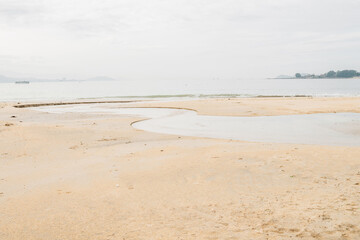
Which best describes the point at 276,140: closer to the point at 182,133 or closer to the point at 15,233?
the point at 182,133

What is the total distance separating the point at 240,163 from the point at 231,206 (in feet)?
12.1

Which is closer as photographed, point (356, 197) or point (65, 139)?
point (356, 197)

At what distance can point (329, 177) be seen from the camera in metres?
8.77

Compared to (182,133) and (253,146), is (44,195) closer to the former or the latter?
(253,146)

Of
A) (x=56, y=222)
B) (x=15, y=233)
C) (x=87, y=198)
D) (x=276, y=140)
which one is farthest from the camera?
(x=276, y=140)

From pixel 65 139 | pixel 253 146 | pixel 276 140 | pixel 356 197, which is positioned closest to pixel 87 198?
pixel 356 197

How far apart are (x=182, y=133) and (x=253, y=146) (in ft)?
19.6

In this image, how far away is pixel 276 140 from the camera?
50.4 feet

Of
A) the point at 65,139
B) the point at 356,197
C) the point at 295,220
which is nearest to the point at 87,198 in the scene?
the point at 295,220

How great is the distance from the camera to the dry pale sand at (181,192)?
5800 mm

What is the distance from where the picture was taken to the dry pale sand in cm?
580

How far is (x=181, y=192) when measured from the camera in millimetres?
7965

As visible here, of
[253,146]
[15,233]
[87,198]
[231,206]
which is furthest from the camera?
[253,146]

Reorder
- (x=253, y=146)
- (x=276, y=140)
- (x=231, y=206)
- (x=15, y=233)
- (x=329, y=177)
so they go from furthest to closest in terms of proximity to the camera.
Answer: (x=276, y=140)
(x=253, y=146)
(x=329, y=177)
(x=231, y=206)
(x=15, y=233)
